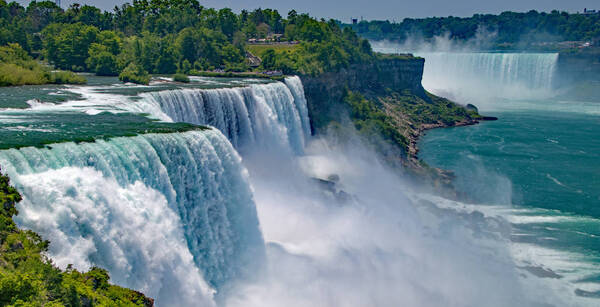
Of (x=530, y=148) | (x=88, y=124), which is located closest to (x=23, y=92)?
(x=88, y=124)

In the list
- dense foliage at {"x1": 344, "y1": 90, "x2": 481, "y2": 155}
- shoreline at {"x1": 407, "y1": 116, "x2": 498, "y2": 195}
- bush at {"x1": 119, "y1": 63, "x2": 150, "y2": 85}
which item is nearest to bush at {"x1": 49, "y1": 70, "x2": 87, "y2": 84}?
bush at {"x1": 119, "y1": 63, "x2": 150, "y2": 85}

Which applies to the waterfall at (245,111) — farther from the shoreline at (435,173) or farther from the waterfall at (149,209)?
the shoreline at (435,173)

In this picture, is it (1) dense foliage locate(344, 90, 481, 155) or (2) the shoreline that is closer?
(2) the shoreline

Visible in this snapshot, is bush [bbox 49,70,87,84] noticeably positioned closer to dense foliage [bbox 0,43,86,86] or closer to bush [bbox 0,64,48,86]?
dense foliage [bbox 0,43,86,86]

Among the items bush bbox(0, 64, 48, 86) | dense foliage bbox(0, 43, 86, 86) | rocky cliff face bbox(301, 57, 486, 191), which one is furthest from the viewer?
rocky cliff face bbox(301, 57, 486, 191)

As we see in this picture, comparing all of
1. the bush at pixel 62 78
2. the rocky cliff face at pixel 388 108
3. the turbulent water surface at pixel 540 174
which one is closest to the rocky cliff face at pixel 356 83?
the rocky cliff face at pixel 388 108

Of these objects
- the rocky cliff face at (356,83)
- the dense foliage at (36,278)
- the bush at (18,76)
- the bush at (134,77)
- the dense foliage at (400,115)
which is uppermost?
the bush at (18,76)

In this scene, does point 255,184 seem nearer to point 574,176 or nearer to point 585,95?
point 574,176
